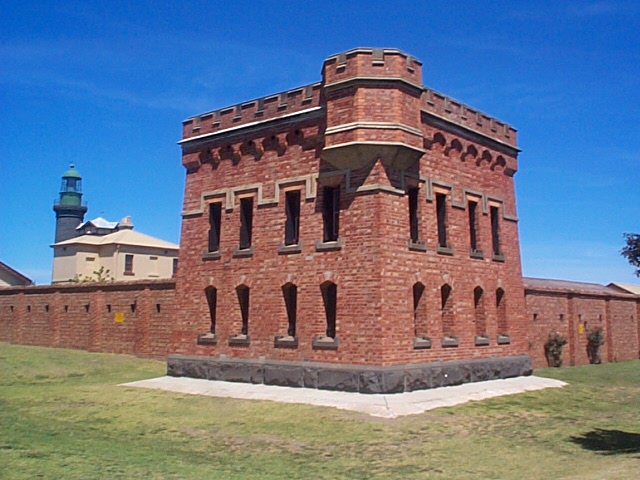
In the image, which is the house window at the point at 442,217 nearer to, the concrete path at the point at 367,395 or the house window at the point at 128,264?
the concrete path at the point at 367,395

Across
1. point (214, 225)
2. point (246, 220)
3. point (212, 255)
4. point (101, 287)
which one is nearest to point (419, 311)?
point (246, 220)

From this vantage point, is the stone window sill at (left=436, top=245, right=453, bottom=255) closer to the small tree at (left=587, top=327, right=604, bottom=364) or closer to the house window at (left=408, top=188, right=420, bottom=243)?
the house window at (left=408, top=188, right=420, bottom=243)

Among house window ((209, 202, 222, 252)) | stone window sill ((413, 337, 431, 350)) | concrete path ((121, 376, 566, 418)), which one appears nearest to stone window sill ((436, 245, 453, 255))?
stone window sill ((413, 337, 431, 350))

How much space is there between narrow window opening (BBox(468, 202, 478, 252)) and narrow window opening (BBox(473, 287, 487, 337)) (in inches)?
66.2

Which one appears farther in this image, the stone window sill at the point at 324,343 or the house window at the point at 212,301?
the house window at the point at 212,301

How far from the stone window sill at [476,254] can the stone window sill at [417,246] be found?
305 centimetres

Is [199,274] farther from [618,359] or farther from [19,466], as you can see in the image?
[618,359]

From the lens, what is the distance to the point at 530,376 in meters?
22.9

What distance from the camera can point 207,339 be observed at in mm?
21453

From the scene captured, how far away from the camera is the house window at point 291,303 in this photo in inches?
775

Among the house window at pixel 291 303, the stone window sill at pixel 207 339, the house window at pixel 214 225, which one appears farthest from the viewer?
the house window at pixel 214 225

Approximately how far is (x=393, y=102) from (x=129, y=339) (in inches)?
635

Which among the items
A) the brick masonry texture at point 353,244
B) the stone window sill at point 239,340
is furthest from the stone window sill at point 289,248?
the stone window sill at point 239,340

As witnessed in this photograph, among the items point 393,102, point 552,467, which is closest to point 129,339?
point 393,102
